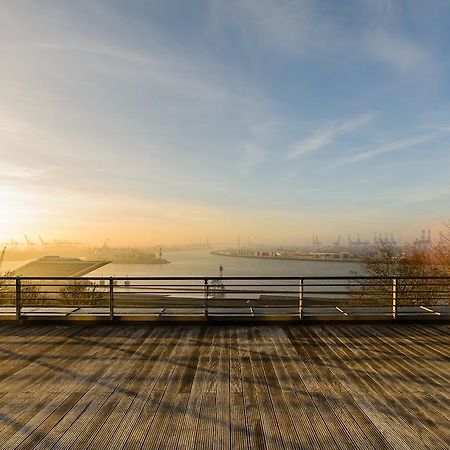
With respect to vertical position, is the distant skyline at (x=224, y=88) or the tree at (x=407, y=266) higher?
the distant skyline at (x=224, y=88)

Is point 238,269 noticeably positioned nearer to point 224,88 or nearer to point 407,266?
point 407,266

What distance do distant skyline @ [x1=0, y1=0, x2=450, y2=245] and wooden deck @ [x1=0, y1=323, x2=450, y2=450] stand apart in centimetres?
698

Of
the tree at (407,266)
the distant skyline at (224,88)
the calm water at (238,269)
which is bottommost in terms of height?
the calm water at (238,269)

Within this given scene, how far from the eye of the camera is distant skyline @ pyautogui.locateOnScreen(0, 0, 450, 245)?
7.18 m

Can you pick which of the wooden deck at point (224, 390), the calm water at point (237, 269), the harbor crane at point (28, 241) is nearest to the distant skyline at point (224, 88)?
the wooden deck at point (224, 390)

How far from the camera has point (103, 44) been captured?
759 cm

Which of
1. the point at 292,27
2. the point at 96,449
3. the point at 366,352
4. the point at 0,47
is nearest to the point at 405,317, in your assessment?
the point at 366,352

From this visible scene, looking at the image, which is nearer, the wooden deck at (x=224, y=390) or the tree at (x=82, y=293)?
the wooden deck at (x=224, y=390)

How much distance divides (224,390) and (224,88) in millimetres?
9103

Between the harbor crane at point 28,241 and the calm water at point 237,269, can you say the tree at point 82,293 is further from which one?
the harbor crane at point 28,241

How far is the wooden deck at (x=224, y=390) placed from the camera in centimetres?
242

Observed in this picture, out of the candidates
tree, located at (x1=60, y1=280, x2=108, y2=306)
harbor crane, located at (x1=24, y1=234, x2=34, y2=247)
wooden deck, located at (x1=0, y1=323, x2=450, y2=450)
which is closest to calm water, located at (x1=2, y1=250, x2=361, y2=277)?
harbor crane, located at (x1=24, y1=234, x2=34, y2=247)

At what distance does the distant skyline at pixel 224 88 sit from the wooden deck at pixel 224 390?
6980 mm

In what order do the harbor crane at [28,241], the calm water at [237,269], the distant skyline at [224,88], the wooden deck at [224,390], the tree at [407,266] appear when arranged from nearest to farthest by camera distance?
the wooden deck at [224,390]
the distant skyline at [224,88]
the tree at [407,266]
the calm water at [237,269]
the harbor crane at [28,241]
